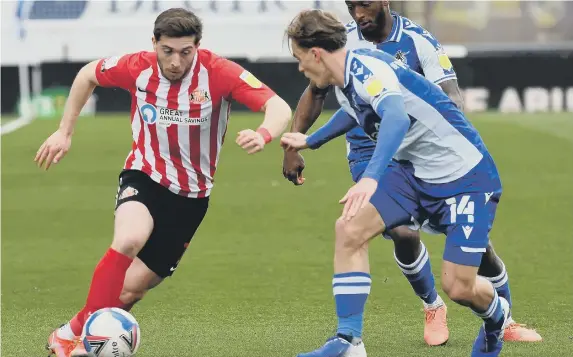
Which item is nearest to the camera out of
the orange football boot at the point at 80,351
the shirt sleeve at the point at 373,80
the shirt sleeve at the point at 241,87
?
the shirt sleeve at the point at 373,80

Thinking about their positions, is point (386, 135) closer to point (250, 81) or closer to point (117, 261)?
point (250, 81)

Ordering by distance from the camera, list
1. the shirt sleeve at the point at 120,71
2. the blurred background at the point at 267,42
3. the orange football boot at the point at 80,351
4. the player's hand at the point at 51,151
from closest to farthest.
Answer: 1. the orange football boot at the point at 80,351
2. the player's hand at the point at 51,151
3. the shirt sleeve at the point at 120,71
4. the blurred background at the point at 267,42

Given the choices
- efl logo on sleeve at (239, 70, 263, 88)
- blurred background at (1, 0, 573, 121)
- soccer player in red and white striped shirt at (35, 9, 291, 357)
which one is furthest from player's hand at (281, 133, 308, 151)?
blurred background at (1, 0, 573, 121)

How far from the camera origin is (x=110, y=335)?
241 inches

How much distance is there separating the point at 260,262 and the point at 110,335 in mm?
4217

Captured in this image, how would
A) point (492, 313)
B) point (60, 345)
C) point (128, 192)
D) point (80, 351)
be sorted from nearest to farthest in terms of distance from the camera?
point (80, 351) < point (492, 313) < point (60, 345) < point (128, 192)

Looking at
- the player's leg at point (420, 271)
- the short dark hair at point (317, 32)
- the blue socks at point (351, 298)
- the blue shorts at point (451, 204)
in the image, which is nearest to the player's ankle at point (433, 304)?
the player's leg at point (420, 271)

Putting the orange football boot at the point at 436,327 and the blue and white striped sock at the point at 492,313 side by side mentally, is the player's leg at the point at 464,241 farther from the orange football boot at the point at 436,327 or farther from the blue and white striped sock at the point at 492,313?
the orange football boot at the point at 436,327

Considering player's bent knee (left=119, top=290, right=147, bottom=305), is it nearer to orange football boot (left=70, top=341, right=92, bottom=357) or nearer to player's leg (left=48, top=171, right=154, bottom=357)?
player's leg (left=48, top=171, right=154, bottom=357)

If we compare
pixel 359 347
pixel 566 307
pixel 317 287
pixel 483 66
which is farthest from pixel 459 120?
pixel 483 66

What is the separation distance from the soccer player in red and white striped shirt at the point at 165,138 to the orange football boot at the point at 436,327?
1471 millimetres

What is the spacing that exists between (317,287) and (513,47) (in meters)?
26.4

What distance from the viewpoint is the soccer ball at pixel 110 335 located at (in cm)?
612

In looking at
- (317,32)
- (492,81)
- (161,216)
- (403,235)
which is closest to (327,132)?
(317,32)
